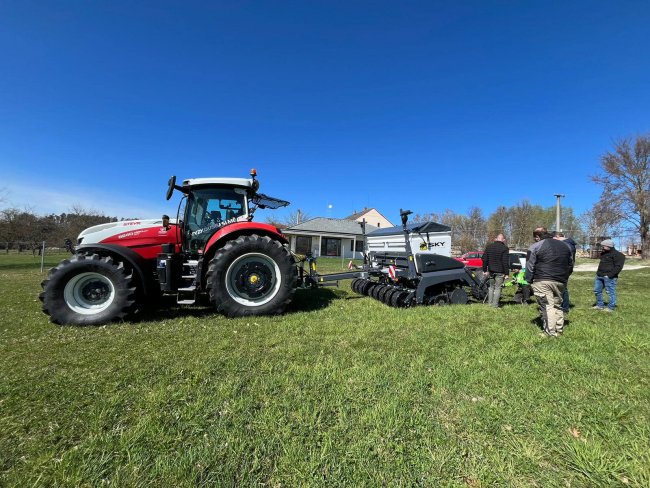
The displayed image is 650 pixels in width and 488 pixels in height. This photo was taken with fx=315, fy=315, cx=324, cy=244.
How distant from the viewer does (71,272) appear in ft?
15.8

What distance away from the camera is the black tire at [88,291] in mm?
4781

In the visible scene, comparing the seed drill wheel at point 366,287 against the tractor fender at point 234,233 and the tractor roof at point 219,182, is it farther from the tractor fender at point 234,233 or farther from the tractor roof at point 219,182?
the tractor roof at point 219,182

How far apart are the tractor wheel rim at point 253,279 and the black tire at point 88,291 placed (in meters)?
1.55

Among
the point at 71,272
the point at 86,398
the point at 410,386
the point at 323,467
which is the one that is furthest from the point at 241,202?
the point at 323,467

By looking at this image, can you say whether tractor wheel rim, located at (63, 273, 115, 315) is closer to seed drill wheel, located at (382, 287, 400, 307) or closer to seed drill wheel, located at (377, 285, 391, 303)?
seed drill wheel, located at (382, 287, 400, 307)

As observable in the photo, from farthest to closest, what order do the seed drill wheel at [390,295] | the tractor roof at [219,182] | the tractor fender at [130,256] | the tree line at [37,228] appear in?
the tree line at [37,228] < the seed drill wheel at [390,295] < the tractor roof at [219,182] < the tractor fender at [130,256]

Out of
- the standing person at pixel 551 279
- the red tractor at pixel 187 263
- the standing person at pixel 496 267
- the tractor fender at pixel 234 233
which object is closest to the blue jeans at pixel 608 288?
the standing person at pixel 496 267

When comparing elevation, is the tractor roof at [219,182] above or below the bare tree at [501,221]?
below

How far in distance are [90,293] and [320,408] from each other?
177 inches

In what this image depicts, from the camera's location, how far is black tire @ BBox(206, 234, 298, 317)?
5.41 metres

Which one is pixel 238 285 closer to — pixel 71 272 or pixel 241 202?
pixel 241 202

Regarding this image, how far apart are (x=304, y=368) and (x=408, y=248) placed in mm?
4107

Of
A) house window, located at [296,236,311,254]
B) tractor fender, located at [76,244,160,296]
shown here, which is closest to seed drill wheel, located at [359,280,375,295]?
tractor fender, located at [76,244,160,296]

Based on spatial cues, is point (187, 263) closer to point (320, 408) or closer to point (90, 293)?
point (90, 293)
